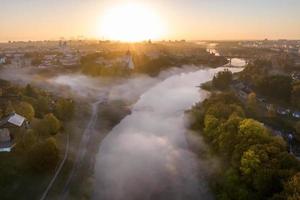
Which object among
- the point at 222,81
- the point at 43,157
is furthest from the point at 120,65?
the point at 43,157

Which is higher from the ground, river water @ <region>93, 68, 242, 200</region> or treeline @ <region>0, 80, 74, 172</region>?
treeline @ <region>0, 80, 74, 172</region>

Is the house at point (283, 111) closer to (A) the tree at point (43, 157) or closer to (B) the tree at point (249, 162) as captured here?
(B) the tree at point (249, 162)

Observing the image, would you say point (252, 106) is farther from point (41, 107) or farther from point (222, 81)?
point (41, 107)

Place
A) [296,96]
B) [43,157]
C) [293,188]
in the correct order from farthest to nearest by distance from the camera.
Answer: [296,96], [43,157], [293,188]

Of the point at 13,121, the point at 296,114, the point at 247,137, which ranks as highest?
the point at 13,121

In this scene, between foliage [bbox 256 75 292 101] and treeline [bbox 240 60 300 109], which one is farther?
foliage [bbox 256 75 292 101]

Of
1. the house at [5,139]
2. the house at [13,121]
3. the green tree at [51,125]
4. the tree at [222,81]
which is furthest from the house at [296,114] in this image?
the house at [5,139]

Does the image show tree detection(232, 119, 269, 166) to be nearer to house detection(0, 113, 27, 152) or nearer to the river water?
the river water

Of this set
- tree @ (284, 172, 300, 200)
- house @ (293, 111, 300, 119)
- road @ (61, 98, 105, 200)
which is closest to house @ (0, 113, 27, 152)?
road @ (61, 98, 105, 200)

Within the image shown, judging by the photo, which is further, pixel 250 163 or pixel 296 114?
pixel 296 114
